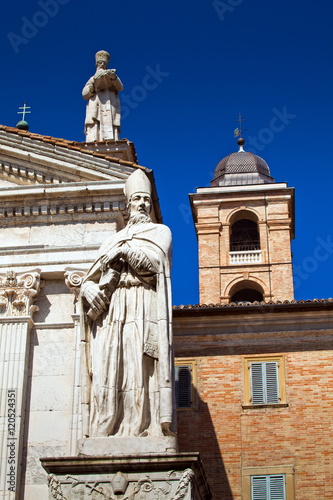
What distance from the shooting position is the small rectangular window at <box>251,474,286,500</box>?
67.6 feet

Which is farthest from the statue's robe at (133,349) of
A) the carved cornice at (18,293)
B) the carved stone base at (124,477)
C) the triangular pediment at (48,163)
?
the triangular pediment at (48,163)

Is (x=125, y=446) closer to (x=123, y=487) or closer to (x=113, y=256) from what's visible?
(x=123, y=487)

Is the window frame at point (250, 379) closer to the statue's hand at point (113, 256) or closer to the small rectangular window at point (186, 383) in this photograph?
the small rectangular window at point (186, 383)

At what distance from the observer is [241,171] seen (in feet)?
182

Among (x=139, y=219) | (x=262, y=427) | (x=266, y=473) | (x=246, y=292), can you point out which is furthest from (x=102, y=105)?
(x=246, y=292)

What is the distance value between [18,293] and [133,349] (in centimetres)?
703

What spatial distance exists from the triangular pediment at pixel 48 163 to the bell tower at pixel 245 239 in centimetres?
3186

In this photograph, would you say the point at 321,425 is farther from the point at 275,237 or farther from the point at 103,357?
the point at 275,237

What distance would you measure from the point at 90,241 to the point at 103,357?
7420 millimetres

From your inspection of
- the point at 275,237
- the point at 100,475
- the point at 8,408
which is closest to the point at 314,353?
the point at 8,408

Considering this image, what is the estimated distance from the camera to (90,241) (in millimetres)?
17125

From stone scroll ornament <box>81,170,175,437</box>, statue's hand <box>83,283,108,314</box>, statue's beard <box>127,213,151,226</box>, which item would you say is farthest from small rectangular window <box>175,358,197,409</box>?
statue's hand <box>83,283,108,314</box>

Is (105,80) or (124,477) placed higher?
(105,80)

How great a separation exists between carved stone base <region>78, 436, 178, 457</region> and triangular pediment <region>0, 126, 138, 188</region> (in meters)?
8.81
